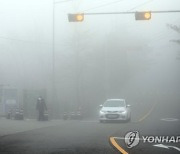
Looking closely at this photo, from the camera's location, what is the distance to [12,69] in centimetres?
6462

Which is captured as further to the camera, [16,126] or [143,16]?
[16,126]

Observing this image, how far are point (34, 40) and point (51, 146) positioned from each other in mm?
46757

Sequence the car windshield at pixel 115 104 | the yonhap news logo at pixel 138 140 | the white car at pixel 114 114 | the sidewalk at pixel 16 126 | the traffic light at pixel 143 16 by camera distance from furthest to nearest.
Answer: the car windshield at pixel 115 104
the white car at pixel 114 114
the traffic light at pixel 143 16
the sidewalk at pixel 16 126
the yonhap news logo at pixel 138 140

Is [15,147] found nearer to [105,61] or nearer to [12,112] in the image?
[12,112]

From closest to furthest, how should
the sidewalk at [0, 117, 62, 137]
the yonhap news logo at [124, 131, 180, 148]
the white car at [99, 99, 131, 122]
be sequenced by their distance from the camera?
the yonhap news logo at [124, 131, 180, 148] < the sidewalk at [0, 117, 62, 137] < the white car at [99, 99, 131, 122]

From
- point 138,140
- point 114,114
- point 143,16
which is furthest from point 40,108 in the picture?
point 138,140

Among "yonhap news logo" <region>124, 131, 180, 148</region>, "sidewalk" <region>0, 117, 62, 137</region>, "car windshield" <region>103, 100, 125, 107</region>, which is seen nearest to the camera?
"yonhap news logo" <region>124, 131, 180, 148</region>

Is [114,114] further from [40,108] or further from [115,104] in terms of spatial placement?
[40,108]

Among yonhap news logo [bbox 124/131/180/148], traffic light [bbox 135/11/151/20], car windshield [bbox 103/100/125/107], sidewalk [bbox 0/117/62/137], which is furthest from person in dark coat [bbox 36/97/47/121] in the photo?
yonhap news logo [bbox 124/131/180/148]

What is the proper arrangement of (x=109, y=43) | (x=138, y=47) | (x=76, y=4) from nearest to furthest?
1. (x=76, y=4)
2. (x=109, y=43)
3. (x=138, y=47)

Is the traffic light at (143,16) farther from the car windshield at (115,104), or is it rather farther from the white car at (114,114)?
the car windshield at (115,104)

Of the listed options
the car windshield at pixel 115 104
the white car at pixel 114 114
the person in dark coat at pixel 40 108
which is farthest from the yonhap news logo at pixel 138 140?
the person in dark coat at pixel 40 108

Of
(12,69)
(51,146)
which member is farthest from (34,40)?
(51,146)

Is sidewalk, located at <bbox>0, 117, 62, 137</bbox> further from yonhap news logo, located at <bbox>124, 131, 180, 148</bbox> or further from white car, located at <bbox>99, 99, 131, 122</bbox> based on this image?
yonhap news logo, located at <bbox>124, 131, 180, 148</bbox>
